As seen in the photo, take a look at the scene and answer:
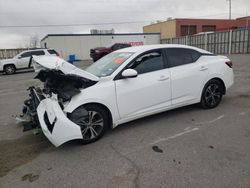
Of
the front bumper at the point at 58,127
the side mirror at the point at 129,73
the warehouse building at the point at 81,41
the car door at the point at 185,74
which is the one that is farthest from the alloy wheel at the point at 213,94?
the warehouse building at the point at 81,41

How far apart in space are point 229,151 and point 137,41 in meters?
30.3

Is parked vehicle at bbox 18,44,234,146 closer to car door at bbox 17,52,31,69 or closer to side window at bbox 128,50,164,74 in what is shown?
side window at bbox 128,50,164,74

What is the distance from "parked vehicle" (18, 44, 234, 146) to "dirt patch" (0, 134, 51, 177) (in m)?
0.37

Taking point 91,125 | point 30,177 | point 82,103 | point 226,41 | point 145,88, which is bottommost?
point 30,177

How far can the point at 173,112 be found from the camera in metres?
5.11

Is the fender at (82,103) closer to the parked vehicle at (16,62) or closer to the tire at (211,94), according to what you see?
the tire at (211,94)

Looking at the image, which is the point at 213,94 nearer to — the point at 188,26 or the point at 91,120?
the point at 91,120

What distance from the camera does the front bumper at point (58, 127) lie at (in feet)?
10.7

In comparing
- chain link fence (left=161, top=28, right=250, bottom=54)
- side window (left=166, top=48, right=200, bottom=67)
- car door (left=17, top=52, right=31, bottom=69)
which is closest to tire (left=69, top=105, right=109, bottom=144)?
side window (left=166, top=48, right=200, bottom=67)

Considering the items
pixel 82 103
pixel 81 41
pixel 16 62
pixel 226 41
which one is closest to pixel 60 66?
pixel 82 103

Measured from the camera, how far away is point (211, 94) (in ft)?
16.7

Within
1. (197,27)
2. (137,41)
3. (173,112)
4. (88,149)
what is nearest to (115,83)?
(88,149)

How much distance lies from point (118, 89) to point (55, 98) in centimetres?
108

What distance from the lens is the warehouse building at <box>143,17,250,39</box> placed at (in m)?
40.3
